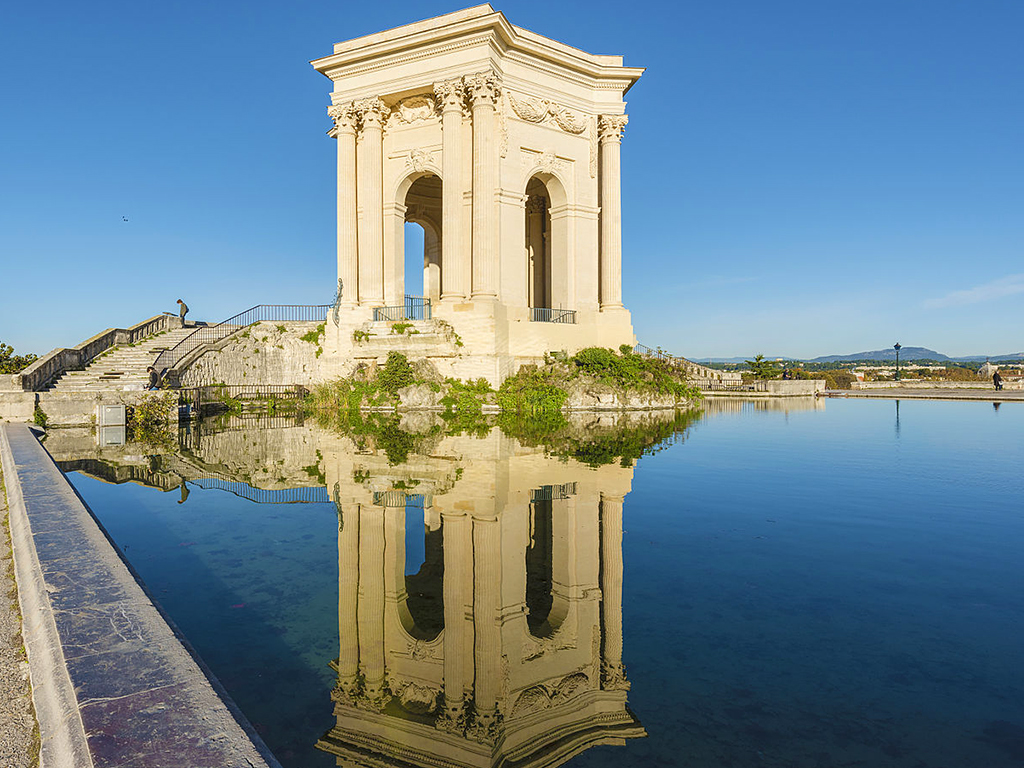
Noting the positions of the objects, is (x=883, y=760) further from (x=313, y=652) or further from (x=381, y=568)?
(x=381, y=568)

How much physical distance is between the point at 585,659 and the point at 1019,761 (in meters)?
2.00

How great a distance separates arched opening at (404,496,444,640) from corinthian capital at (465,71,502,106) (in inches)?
767

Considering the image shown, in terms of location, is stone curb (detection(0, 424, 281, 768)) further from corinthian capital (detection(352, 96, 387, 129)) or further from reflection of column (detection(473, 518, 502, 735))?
corinthian capital (detection(352, 96, 387, 129))

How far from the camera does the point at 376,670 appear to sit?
343 centimetres

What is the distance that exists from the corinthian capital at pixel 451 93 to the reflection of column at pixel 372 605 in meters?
20.3

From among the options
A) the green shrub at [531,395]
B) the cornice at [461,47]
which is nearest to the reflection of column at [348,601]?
the green shrub at [531,395]

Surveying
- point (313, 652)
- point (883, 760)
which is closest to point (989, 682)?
point (883, 760)

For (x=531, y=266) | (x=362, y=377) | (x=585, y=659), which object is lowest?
(x=585, y=659)

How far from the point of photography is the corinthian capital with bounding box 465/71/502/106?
877 inches

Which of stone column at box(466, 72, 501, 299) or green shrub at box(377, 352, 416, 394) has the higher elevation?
stone column at box(466, 72, 501, 299)

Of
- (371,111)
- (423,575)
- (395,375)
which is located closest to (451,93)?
(371,111)

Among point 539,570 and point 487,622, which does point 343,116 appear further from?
point 487,622

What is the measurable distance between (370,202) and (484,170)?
214 inches

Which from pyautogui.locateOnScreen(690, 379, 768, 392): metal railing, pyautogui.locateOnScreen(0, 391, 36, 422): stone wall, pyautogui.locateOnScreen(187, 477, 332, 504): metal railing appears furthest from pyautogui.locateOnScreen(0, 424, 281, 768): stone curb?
pyautogui.locateOnScreen(690, 379, 768, 392): metal railing
